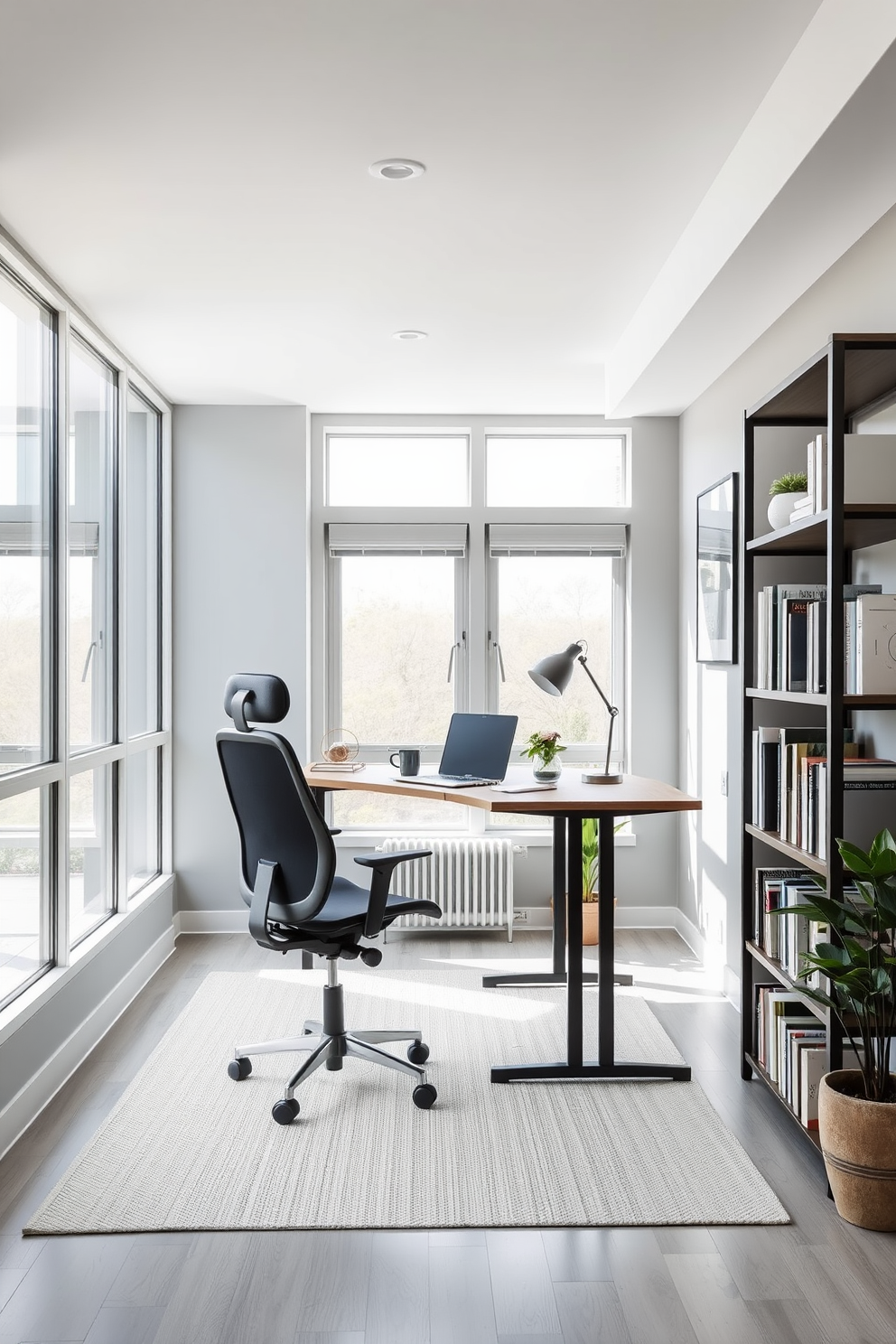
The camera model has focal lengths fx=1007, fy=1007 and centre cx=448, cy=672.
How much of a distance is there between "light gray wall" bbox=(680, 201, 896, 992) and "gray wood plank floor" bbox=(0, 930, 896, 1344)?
1.76 metres

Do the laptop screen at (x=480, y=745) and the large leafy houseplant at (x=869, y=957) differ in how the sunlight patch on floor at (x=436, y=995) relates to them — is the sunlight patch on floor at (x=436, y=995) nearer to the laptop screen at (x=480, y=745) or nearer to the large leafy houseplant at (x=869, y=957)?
the laptop screen at (x=480, y=745)

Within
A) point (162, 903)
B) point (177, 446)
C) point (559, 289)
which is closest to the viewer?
point (559, 289)

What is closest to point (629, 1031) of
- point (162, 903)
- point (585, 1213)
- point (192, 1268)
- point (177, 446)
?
point (585, 1213)

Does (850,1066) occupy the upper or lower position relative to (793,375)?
lower

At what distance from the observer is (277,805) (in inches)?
116

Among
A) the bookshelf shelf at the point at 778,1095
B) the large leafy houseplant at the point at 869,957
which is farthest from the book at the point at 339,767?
the large leafy houseplant at the point at 869,957

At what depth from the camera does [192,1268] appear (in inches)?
87.4

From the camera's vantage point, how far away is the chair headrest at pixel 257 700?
292cm

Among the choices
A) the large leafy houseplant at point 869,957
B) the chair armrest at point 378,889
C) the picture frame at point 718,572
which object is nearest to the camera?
the large leafy houseplant at point 869,957

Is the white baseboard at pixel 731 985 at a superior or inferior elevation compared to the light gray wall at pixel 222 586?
inferior

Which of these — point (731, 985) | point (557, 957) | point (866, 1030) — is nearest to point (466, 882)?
point (557, 957)

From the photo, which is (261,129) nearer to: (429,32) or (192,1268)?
(429,32)

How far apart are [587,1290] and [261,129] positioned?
109 inches

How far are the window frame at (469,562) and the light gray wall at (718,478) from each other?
39cm
